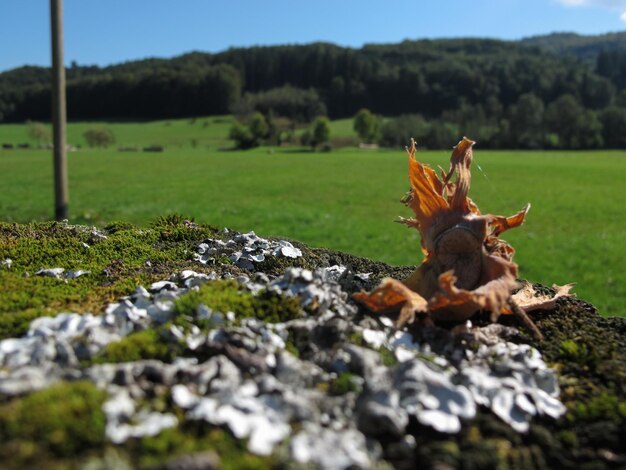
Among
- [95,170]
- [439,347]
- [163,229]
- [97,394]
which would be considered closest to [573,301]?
[439,347]

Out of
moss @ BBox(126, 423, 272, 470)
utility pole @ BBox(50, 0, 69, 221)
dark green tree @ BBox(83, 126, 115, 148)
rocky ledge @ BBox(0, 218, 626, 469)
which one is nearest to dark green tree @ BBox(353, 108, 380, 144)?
dark green tree @ BBox(83, 126, 115, 148)

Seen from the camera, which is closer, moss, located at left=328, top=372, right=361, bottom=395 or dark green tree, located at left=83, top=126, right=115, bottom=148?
moss, located at left=328, top=372, right=361, bottom=395

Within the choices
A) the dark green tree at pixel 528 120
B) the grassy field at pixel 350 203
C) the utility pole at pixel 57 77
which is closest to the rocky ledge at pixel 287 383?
the grassy field at pixel 350 203

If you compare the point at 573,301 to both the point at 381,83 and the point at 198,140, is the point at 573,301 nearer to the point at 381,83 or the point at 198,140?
the point at 198,140

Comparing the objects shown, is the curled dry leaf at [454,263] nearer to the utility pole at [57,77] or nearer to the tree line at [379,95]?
the utility pole at [57,77]

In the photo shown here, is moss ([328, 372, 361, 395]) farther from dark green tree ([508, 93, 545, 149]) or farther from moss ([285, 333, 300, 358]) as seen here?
dark green tree ([508, 93, 545, 149])

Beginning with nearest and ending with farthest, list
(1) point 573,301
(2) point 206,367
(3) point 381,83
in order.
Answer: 1. (2) point 206,367
2. (1) point 573,301
3. (3) point 381,83
